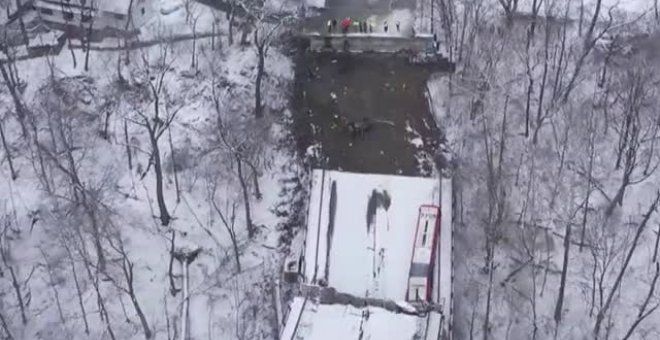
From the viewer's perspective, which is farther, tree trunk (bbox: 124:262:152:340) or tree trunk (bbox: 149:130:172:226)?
tree trunk (bbox: 149:130:172:226)

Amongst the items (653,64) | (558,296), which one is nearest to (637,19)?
(653,64)

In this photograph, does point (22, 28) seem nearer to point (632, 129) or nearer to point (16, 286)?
point (16, 286)

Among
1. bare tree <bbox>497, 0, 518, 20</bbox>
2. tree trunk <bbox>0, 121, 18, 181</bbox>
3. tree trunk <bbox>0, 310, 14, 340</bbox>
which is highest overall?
bare tree <bbox>497, 0, 518, 20</bbox>

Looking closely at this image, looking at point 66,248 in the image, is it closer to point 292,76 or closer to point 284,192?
point 284,192

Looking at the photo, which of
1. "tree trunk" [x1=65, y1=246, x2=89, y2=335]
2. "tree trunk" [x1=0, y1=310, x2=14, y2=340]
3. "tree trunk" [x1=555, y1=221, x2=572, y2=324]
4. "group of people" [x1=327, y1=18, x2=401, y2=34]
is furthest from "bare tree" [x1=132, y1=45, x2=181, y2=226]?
"tree trunk" [x1=555, y1=221, x2=572, y2=324]

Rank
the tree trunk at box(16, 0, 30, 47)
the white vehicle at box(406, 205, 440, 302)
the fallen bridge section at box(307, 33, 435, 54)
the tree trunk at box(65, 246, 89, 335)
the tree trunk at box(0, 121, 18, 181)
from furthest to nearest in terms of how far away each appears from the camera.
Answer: the tree trunk at box(16, 0, 30, 47) < the fallen bridge section at box(307, 33, 435, 54) < the tree trunk at box(0, 121, 18, 181) < the tree trunk at box(65, 246, 89, 335) < the white vehicle at box(406, 205, 440, 302)

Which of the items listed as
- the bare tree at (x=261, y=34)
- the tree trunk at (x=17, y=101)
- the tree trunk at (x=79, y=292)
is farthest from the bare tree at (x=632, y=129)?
the tree trunk at (x=17, y=101)

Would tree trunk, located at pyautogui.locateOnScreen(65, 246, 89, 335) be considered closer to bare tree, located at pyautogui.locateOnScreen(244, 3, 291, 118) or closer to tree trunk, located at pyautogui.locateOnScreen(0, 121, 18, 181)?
tree trunk, located at pyautogui.locateOnScreen(0, 121, 18, 181)
